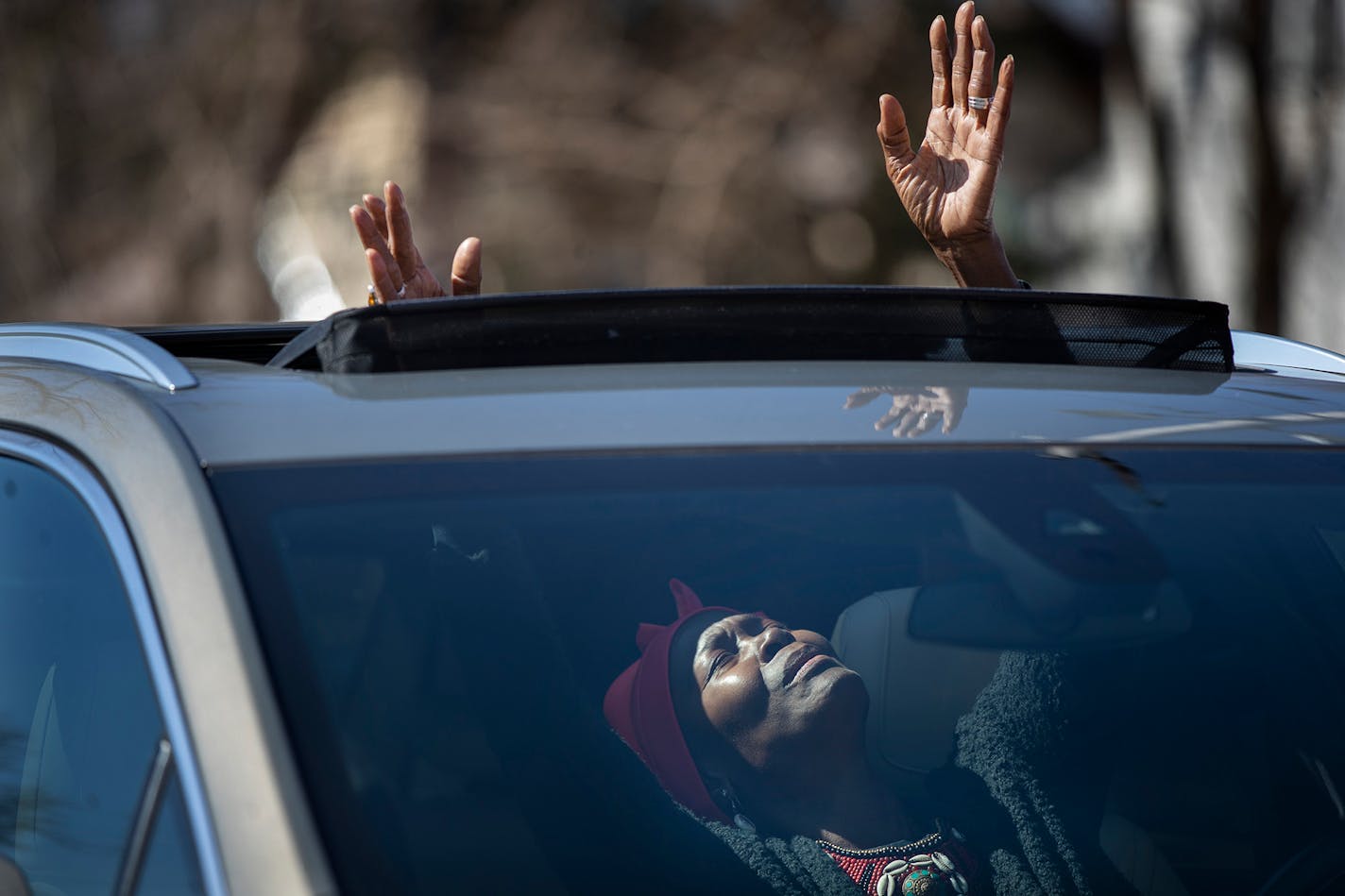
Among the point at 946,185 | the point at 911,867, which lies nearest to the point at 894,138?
the point at 946,185

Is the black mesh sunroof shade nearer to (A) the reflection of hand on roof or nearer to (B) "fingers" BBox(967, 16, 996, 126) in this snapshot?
(A) the reflection of hand on roof

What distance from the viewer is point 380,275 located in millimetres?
2883

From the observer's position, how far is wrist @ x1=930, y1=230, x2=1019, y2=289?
296 centimetres

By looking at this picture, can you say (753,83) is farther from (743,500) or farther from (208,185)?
(743,500)

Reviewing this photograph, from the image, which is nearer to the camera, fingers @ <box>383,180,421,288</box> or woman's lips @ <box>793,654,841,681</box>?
woman's lips @ <box>793,654,841,681</box>

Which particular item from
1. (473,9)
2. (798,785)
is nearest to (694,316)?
(798,785)

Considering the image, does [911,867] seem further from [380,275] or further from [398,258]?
[398,258]

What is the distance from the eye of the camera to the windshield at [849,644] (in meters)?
1.40

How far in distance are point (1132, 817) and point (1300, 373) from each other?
0.90m

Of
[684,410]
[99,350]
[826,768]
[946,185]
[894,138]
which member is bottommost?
[826,768]

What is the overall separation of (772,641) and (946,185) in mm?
1522

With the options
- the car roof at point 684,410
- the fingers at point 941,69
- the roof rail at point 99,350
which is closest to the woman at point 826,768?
the car roof at point 684,410

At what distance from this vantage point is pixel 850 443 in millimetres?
1593

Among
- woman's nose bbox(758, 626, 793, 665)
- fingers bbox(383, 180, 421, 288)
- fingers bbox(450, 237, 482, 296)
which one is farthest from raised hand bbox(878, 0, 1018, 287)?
woman's nose bbox(758, 626, 793, 665)
